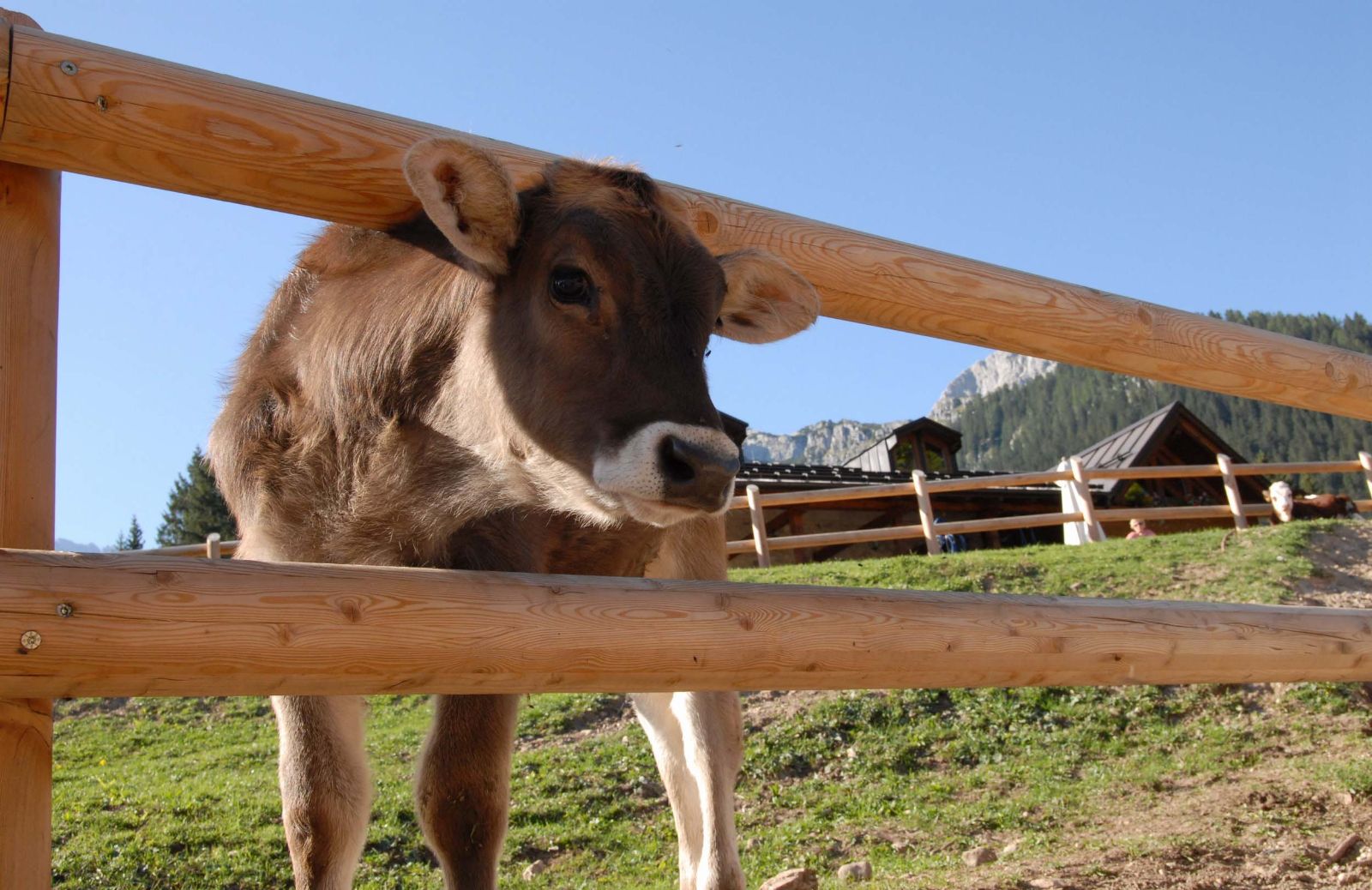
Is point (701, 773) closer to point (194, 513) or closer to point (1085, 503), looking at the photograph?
point (1085, 503)

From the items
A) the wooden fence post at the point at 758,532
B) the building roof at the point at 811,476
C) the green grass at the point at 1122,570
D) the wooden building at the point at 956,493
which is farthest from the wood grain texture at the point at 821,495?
the building roof at the point at 811,476

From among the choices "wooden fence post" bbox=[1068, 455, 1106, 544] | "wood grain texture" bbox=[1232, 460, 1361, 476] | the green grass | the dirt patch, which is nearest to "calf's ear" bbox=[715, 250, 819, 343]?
the green grass

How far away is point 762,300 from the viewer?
12.4ft

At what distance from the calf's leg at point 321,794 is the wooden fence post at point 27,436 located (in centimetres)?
162

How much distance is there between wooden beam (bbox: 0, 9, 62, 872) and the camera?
229 centimetres

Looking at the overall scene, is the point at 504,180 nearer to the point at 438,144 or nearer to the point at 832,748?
the point at 438,144

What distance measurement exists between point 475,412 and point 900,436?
3336 cm

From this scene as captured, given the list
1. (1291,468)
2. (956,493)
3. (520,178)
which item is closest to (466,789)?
(520,178)

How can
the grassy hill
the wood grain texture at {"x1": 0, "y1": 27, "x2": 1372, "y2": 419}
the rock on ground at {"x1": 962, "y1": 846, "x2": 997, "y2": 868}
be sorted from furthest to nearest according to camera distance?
the grassy hill < the rock on ground at {"x1": 962, "y1": 846, "x2": 997, "y2": 868} < the wood grain texture at {"x1": 0, "y1": 27, "x2": 1372, "y2": 419}

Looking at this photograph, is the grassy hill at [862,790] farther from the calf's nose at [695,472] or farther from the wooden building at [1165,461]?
the wooden building at [1165,461]

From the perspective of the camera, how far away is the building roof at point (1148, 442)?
34.2 metres

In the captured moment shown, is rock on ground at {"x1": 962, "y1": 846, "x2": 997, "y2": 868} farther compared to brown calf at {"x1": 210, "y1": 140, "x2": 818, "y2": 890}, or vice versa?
rock on ground at {"x1": 962, "y1": 846, "x2": 997, "y2": 868}

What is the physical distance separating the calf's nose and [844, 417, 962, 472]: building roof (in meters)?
32.4

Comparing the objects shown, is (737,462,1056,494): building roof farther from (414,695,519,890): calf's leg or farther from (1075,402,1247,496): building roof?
(414,695,519,890): calf's leg
